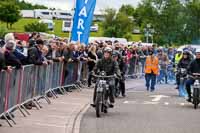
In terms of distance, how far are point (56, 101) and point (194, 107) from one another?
418cm

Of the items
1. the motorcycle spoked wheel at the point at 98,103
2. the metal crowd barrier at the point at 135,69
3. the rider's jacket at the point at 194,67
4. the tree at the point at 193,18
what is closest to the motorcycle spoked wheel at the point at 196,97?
the rider's jacket at the point at 194,67

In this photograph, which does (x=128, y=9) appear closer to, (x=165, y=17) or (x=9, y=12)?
(x=9, y=12)

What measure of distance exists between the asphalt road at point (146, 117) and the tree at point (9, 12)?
70417 millimetres

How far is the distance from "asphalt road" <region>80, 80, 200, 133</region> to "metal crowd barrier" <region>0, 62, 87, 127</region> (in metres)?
1.51

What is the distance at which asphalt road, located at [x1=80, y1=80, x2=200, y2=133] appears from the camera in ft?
47.8

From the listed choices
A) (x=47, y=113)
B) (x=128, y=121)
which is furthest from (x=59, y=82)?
(x=128, y=121)

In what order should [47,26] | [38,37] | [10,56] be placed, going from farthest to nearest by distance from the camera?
1. [47,26]
2. [38,37]
3. [10,56]

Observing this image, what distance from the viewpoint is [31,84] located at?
16844 mm

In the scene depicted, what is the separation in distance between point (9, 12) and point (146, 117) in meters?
76.6

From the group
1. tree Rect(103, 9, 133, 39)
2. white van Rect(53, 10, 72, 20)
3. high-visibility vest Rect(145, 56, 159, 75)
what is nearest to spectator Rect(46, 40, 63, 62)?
high-visibility vest Rect(145, 56, 159, 75)

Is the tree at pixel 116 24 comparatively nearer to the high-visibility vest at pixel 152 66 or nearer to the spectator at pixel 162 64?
the spectator at pixel 162 64

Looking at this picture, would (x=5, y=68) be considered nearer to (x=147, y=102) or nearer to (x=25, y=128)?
(x=25, y=128)

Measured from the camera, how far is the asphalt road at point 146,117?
1456cm

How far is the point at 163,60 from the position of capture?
35500 millimetres
